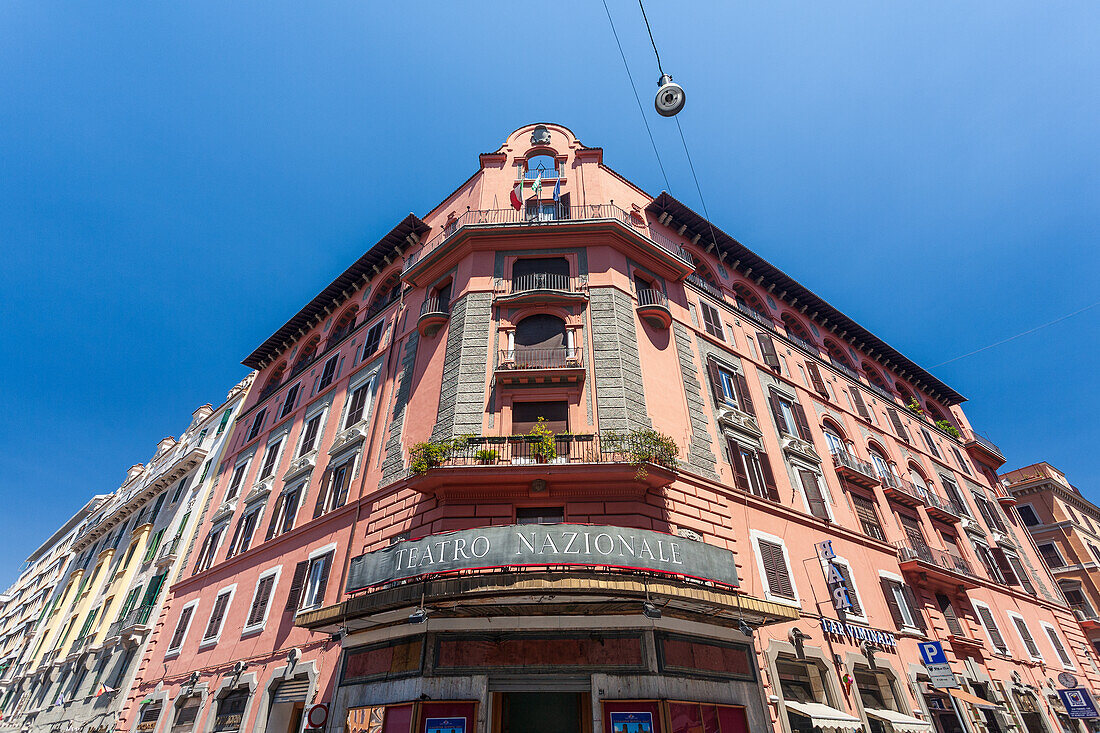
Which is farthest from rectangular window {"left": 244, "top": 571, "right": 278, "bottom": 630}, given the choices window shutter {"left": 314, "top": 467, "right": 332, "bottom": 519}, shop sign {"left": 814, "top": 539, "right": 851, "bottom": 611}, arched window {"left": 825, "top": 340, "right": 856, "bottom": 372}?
arched window {"left": 825, "top": 340, "right": 856, "bottom": 372}

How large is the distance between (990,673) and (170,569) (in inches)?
1477

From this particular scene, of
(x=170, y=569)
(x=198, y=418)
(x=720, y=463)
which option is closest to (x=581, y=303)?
(x=720, y=463)

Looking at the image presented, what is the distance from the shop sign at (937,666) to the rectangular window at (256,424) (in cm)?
3115

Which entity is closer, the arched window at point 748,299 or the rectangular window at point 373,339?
the rectangular window at point 373,339

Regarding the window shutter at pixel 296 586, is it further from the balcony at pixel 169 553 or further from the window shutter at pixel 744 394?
the window shutter at pixel 744 394

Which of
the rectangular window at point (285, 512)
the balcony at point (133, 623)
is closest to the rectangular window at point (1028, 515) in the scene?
the rectangular window at point (285, 512)

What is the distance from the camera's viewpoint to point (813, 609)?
57.5 feet

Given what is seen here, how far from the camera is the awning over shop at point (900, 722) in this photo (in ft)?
52.8

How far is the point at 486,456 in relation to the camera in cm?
1505

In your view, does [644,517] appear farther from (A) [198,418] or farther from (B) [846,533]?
(A) [198,418]

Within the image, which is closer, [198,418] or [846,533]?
[846,533]

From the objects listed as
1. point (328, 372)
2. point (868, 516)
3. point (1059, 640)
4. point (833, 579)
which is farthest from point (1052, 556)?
point (328, 372)

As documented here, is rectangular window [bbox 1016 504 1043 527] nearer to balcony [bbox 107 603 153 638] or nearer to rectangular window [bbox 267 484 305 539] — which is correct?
rectangular window [bbox 267 484 305 539]

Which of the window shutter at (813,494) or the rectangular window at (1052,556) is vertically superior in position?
the rectangular window at (1052,556)
